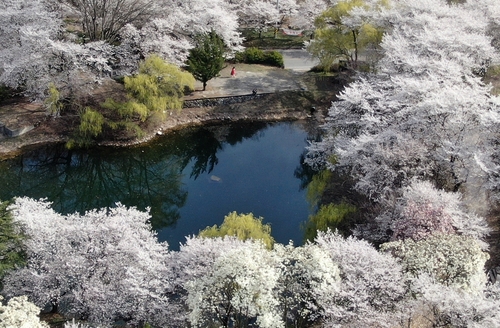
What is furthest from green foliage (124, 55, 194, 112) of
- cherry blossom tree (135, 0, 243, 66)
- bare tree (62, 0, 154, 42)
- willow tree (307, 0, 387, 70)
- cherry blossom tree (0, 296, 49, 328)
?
cherry blossom tree (0, 296, 49, 328)

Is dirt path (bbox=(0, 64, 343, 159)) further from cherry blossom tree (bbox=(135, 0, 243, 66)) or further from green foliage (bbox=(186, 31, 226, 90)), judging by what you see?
cherry blossom tree (bbox=(135, 0, 243, 66))

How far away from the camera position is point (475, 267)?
49.4ft

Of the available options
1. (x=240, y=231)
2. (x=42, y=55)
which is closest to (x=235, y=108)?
(x=42, y=55)

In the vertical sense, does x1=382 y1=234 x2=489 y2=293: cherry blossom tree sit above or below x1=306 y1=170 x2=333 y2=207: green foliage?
above

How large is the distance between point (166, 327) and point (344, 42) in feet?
80.0

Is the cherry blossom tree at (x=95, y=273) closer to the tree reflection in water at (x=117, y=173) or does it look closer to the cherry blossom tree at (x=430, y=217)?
the tree reflection in water at (x=117, y=173)

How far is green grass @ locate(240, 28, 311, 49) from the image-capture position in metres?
42.7

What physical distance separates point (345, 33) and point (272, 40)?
1021cm

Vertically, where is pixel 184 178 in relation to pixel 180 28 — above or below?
below

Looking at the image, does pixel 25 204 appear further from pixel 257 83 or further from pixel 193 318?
pixel 257 83

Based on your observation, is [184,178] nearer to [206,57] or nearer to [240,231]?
[206,57]

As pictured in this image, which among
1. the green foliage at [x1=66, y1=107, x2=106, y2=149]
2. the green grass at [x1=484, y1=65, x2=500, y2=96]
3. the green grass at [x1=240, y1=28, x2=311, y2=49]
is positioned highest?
the green grass at [x1=484, y1=65, x2=500, y2=96]

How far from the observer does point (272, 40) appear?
43.4 m

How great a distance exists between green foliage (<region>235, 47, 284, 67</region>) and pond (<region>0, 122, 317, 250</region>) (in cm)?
850
